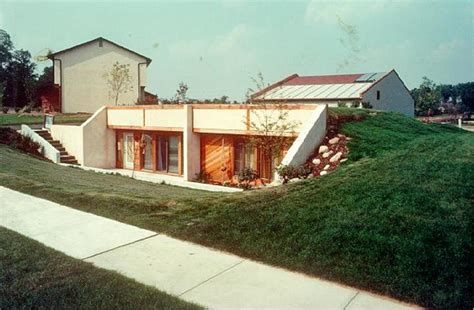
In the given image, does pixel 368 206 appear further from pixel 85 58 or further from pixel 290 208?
pixel 85 58

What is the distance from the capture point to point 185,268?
5773 mm

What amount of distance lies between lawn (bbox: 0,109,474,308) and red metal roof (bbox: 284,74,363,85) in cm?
3423

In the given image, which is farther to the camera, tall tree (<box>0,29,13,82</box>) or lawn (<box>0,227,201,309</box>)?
tall tree (<box>0,29,13,82</box>)

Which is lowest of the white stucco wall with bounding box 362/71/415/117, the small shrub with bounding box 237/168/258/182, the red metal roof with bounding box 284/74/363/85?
the small shrub with bounding box 237/168/258/182

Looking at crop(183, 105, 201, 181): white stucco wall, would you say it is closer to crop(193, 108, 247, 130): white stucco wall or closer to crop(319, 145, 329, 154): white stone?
crop(193, 108, 247, 130): white stucco wall

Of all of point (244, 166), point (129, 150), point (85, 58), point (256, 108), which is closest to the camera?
point (256, 108)

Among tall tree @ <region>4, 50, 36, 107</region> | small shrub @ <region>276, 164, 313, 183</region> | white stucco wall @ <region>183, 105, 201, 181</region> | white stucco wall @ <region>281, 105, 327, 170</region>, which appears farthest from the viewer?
tall tree @ <region>4, 50, 36, 107</region>

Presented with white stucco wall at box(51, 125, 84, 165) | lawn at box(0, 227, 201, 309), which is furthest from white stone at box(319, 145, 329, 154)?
white stucco wall at box(51, 125, 84, 165)

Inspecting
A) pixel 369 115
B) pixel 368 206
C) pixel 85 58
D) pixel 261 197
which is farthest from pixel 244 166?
pixel 85 58

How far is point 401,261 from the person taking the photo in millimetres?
5551

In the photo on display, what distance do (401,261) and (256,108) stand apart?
11.5 meters

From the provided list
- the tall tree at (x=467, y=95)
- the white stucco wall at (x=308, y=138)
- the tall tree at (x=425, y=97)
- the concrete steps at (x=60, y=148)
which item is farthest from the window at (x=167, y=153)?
the tall tree at (x=467, y=95)

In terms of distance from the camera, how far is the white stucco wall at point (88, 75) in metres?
34.5

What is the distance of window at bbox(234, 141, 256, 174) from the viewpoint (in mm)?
17328
